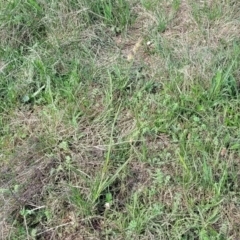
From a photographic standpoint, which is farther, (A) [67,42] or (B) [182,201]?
(A) [67,42]

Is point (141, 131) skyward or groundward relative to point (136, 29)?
groundward

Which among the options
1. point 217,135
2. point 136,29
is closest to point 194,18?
point 136,29

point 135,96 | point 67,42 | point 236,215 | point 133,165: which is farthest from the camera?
point 67,42

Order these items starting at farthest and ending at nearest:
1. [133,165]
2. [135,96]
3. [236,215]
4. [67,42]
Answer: [67,42] → [135,96] → [133,165] → [236,215]

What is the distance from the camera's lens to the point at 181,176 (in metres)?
2.17

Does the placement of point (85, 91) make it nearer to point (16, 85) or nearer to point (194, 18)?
point (16, 85)

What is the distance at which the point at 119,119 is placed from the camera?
2447 millimetres

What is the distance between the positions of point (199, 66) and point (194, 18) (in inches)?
17.1

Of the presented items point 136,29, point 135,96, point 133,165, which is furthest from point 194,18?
point 133,165

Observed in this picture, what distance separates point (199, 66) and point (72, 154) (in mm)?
813

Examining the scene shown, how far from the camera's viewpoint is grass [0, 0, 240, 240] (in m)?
2.08

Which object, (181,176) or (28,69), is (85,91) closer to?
(28,69)

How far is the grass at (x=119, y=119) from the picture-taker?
6.84ft

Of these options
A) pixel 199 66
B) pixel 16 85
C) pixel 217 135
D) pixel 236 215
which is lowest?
pixel 236 215
